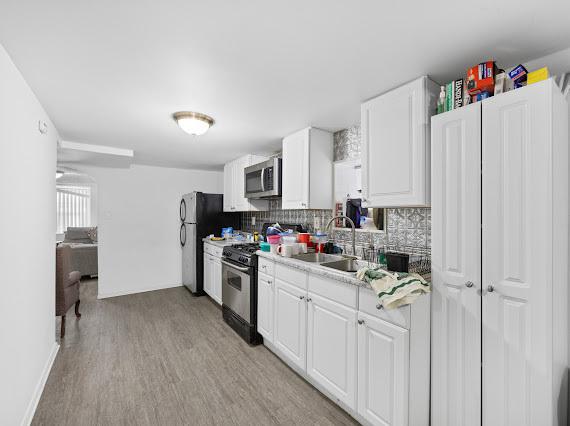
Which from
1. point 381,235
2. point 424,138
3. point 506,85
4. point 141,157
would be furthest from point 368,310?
point 141,157

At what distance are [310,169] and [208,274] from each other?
2.41m

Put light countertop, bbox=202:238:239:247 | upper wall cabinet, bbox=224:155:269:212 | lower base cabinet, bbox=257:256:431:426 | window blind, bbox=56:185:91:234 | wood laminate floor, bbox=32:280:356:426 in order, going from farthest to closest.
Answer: window blind, bbox=56:185:91:234
upper wall cabinet, bbox=224:155:269:212
light countertop, bbox=202:238:239:247
wood laminate floor, bbox=32:280:356:426
lower base cabinet, bbox=257:256:431:426

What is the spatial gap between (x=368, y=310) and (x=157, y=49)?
1.86 metres

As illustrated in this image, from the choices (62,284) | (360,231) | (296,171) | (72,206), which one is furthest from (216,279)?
(72,206)

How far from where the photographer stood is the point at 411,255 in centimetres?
193

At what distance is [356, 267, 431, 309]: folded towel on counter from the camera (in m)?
1.27

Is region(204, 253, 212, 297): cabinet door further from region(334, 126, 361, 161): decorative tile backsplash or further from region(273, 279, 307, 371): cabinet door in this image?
region(334, 126, 361, 161): decorative tile backsplash

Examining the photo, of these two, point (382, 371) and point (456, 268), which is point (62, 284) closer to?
point (382, 371)

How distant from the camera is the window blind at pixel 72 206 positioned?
658cm

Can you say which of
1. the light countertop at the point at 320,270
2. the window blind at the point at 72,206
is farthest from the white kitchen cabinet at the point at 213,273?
the window blind at the point at 72,206

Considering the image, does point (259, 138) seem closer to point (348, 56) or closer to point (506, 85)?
point (348, 56)

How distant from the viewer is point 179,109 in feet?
7.06

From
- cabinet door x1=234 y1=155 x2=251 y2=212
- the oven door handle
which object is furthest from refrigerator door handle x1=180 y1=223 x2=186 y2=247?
the oven door handle

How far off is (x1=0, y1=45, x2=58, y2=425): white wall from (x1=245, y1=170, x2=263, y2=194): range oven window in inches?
80.5
